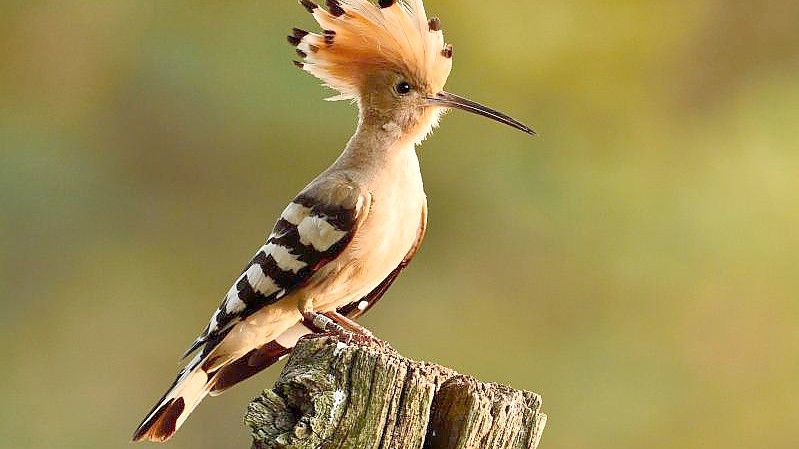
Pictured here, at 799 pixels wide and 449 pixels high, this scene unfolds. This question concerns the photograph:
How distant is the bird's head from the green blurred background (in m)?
2.05

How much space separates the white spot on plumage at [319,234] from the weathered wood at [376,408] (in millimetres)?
457

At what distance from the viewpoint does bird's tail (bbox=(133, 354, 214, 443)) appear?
1802 mm

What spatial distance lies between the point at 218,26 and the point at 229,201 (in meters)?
0.77

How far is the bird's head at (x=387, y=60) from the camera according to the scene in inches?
77.2

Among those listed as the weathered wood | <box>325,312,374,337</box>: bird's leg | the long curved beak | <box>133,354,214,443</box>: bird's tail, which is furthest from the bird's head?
the weathered wood

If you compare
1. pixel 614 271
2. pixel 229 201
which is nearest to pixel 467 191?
pixel 614 271

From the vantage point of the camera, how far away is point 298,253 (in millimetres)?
1842

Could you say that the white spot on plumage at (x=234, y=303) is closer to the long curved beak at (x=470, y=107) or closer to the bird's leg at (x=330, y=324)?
the bird's leg at (x=330, y=324)

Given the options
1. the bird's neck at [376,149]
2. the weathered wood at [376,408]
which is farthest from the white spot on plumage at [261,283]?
the weathered wood at [376,408]

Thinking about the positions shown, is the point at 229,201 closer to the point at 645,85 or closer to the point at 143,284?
the point at 143,284

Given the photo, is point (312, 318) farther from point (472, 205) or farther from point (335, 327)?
point (472, 205)

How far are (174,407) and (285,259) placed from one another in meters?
0.31

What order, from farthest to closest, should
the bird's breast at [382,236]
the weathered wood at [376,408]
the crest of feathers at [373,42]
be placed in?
the crest of feathers at [373,42], the bird's breast at [382,236], the weathered wood at [376,408]

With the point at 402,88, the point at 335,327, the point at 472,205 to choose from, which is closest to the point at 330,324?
the point at 335,327
